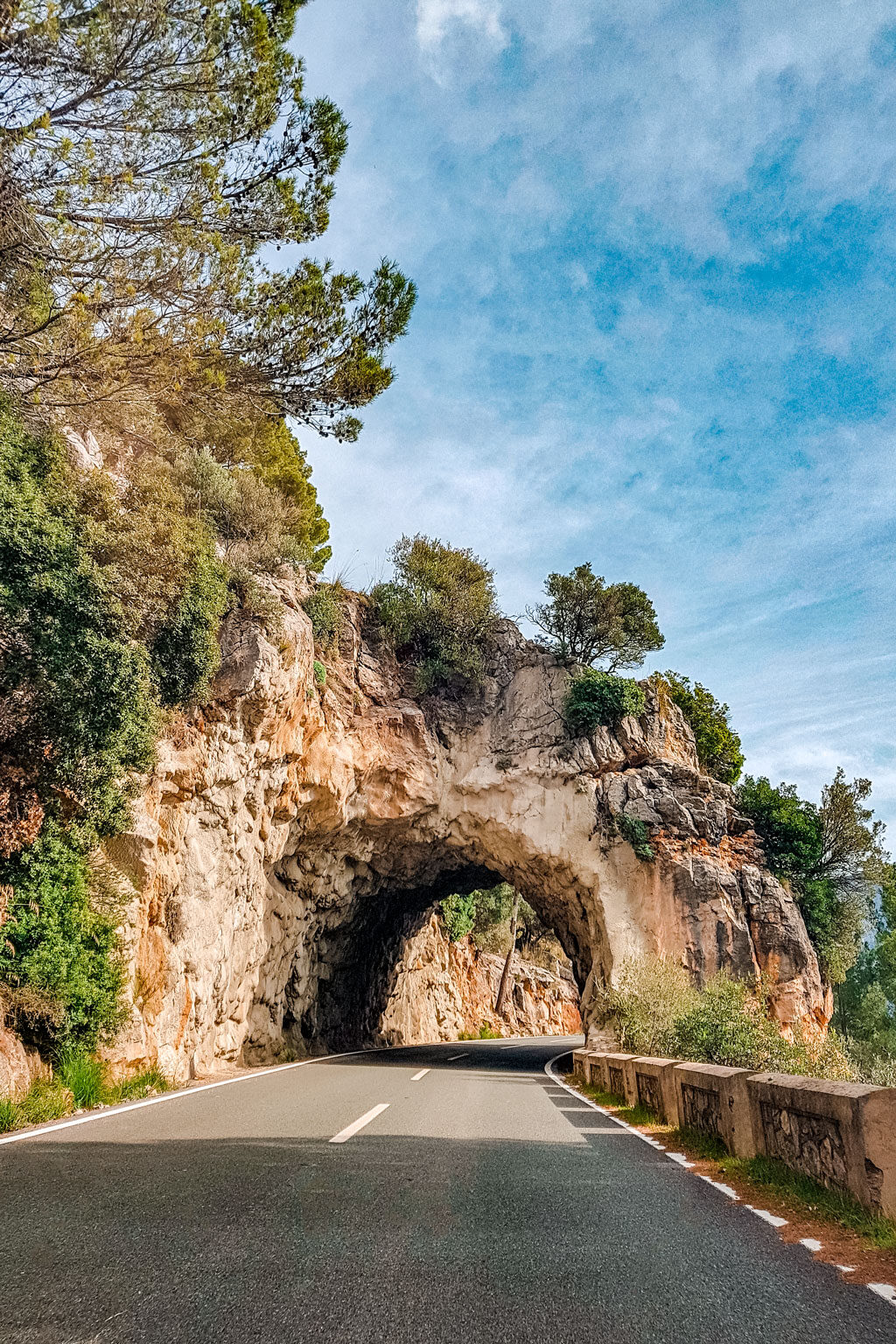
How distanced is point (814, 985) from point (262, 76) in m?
25.0

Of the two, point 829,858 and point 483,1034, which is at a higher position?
point 829,858

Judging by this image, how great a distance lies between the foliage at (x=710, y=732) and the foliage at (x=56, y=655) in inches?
980

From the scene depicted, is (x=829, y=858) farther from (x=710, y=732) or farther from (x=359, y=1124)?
(x=359, y=1124)

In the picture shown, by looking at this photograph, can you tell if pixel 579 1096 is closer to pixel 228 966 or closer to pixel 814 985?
pixel 228 966

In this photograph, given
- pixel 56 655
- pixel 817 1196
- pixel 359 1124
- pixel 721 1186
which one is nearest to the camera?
pixel 817 1196

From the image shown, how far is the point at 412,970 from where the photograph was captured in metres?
33.9

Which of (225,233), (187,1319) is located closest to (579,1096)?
(187,1319)

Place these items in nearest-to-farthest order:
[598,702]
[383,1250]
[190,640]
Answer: [383,1250]
[190,640]
[598,702]

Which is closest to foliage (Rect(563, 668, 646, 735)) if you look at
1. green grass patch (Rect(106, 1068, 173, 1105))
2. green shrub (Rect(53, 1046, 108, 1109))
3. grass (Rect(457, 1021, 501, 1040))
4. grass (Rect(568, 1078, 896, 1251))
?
green grass patch (Rect(106, 1068, 173, 1105))

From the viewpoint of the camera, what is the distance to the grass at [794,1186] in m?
4.30

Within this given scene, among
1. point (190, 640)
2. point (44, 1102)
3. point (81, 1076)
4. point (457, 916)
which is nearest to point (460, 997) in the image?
point (457, 916)

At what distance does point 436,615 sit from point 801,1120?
70.2ft

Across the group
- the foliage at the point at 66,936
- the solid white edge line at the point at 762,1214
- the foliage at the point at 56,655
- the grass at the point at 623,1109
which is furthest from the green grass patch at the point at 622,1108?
the foliage at the point at 56,655

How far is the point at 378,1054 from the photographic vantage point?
73.4 feet
